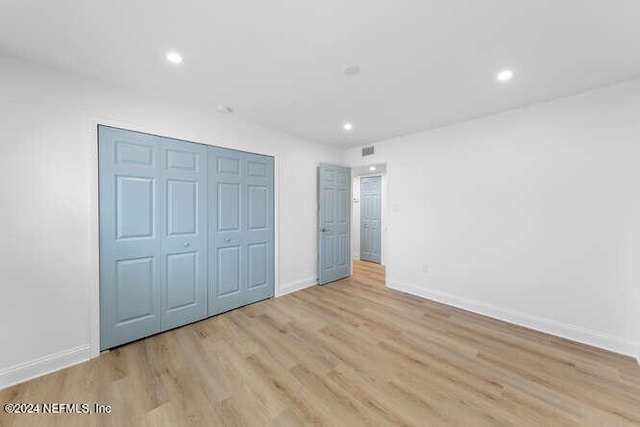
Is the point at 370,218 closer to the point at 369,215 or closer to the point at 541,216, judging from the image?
the point at 369,215

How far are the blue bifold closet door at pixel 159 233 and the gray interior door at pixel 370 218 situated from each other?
3514 mm

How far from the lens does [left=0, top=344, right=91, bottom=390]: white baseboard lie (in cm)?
179

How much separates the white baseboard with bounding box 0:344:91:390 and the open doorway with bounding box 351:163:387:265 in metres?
4.98

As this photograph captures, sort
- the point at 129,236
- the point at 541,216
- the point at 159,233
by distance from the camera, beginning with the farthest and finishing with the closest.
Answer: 1. the point at 541,216
2. the point at 159,233
3. the point at 129,236

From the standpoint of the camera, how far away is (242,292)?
3.20m

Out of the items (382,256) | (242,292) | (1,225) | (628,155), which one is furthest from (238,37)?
(382,256)

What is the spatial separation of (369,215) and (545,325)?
3850 mm

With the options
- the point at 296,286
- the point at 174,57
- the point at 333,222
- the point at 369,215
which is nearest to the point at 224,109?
the point at 174,57

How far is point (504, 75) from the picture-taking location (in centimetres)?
209

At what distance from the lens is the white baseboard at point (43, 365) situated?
179 cm

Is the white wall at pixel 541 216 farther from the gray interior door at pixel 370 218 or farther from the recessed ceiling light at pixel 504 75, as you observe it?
the gray interior door at pixel 370 218

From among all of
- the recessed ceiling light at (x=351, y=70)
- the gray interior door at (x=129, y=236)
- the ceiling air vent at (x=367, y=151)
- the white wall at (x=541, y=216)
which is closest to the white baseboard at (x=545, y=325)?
the white wall at (x=541, y=216)

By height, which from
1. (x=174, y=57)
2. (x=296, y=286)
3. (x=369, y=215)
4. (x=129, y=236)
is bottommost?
(x=296, y=286)

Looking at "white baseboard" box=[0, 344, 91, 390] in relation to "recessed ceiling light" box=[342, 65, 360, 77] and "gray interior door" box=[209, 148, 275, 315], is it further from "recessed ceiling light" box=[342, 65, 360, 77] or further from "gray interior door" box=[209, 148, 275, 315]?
"recessed ceiling light" box=[342, 65, 360, 77]
